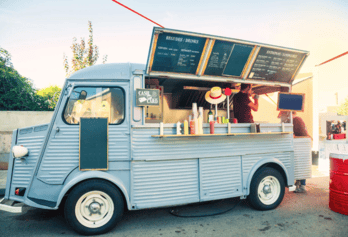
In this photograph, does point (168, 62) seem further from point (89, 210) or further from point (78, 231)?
point (78, 231)

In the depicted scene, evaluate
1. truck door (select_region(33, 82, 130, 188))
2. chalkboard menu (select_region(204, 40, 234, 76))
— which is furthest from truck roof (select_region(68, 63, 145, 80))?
chalkboard menu (select_region(204, 40, 234, 76))

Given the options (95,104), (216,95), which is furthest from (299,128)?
(95,104)

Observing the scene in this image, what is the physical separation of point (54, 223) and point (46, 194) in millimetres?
898

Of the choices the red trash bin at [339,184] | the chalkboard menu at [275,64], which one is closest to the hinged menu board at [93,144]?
the chalkboard menu at [275,64]

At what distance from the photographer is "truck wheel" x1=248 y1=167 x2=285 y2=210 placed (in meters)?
4.53

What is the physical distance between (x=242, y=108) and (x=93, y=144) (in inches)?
149

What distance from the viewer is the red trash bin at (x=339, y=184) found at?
170 inches

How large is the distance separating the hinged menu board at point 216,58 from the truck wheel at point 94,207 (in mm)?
2093

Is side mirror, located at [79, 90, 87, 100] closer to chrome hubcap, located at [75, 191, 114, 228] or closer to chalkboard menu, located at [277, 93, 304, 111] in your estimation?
chrome hubcap, located at [75, 191, 114, 228]

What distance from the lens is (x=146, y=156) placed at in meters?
3.77

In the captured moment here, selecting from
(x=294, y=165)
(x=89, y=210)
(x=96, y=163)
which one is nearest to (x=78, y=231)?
(x=89, y=210)

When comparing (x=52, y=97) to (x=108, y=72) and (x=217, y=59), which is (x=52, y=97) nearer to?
(x=108, y=72)

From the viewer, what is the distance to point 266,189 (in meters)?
4.65

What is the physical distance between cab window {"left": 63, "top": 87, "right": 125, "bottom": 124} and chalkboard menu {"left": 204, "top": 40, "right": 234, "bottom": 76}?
177cm
